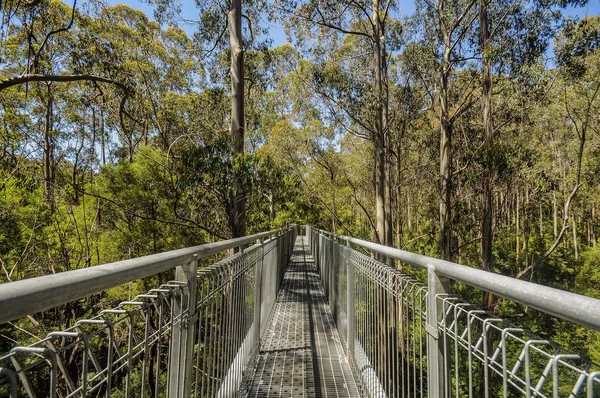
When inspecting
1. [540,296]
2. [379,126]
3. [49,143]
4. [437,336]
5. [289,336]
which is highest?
[49,143]

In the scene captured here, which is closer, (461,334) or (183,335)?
(461,334)

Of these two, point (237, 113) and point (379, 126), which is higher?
point (379, 126)

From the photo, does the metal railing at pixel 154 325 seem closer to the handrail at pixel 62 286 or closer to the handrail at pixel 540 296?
the handrail at pixel 62 286

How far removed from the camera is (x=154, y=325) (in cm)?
155

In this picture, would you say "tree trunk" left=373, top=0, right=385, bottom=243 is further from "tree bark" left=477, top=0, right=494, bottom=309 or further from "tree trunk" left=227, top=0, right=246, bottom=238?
"tree trunk" left=227, top=0, right=246, bottom=238

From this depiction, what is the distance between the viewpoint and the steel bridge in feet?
2.74

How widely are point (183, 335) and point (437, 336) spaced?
1.15 metres

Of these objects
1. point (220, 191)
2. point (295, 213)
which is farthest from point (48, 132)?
point (295, 213)

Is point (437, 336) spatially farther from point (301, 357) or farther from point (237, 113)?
point (237, 113)

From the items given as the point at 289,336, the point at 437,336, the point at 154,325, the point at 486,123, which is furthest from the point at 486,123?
the point at 154,325

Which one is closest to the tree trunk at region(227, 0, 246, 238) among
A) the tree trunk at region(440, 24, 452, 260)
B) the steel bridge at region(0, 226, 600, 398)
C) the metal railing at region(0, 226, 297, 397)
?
the steel bridge at region(0, 226, 600, 398)

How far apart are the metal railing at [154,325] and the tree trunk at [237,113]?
17.0ft

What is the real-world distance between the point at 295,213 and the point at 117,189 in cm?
1392

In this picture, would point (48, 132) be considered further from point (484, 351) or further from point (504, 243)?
point (504, 243)
